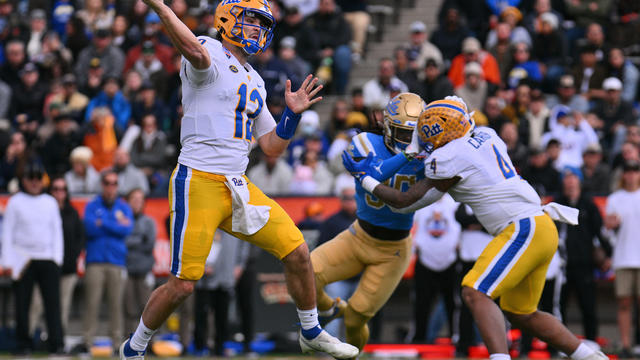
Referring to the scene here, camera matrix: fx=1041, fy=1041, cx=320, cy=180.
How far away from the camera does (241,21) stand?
7.22 meters

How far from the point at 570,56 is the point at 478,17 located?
65.9 inches

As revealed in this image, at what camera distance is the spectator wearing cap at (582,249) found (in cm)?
1196

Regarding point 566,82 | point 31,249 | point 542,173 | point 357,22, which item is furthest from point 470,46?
point 31,249

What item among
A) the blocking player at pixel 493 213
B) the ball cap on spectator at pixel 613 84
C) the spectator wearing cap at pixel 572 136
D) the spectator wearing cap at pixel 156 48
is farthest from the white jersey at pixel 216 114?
the spectator wearing cap at pixel 156 48

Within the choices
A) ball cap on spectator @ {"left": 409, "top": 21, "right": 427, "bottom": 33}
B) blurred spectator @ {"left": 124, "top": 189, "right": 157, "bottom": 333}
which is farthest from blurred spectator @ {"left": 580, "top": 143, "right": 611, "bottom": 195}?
blurred spectator @ {"left": 124, "top": 189, "right": 157, "bottom": 333}

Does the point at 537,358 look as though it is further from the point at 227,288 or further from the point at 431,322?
the point at 227,288

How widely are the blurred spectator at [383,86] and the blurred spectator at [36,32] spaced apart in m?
5.78

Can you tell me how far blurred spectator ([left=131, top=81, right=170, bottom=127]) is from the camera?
15.3m

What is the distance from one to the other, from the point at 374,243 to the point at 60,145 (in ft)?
25.7

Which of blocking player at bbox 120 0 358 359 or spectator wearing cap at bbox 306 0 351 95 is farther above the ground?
spectator wearing cap at bbox 306 0 351 95

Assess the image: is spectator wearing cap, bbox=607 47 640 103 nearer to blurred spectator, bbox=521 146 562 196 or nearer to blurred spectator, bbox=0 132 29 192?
blurred spectator, bbox=521 146 562 196

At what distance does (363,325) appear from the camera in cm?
829

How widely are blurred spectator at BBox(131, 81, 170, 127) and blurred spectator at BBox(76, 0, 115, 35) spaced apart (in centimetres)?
272

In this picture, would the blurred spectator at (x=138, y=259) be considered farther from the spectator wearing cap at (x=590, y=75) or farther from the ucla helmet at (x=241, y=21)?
the spectator wearing cap at (x=590, y=75)
